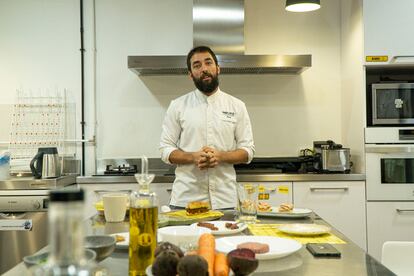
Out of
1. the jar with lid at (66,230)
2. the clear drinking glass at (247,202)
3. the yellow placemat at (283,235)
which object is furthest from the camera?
the clear drinking glass at (247,202)

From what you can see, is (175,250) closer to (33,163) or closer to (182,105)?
(182,105)

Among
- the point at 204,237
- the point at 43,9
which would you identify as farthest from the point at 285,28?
the point at 204,237

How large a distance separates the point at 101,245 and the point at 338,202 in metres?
2.27

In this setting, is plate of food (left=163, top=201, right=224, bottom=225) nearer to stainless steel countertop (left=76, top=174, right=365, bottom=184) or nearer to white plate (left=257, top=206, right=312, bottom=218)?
white plate (left=257, top=206, right=312, bottom=218)

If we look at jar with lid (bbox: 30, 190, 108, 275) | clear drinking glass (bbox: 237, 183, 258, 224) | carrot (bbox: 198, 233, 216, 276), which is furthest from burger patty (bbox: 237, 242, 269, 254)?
jar with lid (bbox: 30, 190, 108, 275)

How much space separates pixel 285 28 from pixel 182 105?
1.48 meters

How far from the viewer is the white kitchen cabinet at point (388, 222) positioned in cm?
285

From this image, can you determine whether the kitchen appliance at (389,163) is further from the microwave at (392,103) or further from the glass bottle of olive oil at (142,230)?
the glass bottle of olive oil at (142,230)

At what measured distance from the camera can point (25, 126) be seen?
3.38m

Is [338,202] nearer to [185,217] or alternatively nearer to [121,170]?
[121,170]

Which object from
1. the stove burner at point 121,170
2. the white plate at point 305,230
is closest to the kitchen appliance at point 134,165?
the stove burner at point 121,170

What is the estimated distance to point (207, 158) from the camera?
208cm

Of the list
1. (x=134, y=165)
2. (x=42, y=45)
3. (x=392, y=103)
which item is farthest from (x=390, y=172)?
(x=42, y=45)

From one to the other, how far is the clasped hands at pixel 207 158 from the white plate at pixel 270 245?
97 cm
